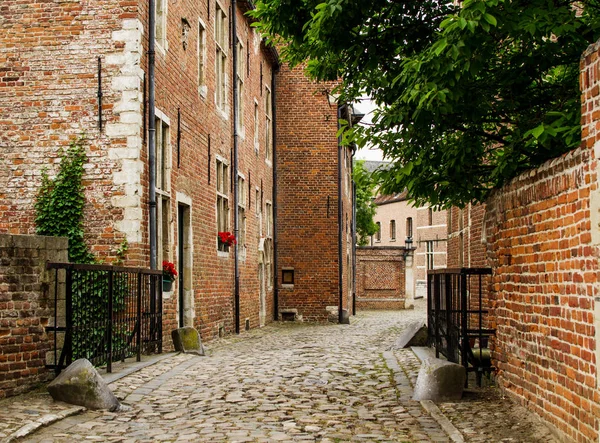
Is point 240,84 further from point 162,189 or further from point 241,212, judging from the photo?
point 162,189

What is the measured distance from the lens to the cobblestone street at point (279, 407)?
657 cm

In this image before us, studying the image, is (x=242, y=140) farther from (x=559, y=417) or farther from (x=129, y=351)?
(x=559, y=417)

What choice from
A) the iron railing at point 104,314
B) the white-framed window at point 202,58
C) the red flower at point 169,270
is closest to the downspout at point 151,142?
the red flower at point 169,270

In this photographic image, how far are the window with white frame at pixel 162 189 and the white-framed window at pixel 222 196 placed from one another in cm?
416

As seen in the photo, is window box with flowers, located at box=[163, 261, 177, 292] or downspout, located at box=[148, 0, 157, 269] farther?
window box with flowers, located at box=[163, 261, 177, 292]

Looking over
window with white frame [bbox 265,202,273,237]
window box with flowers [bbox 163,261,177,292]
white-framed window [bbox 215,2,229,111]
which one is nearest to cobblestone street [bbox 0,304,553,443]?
window box with flowers [bbox 163,261,177,292]

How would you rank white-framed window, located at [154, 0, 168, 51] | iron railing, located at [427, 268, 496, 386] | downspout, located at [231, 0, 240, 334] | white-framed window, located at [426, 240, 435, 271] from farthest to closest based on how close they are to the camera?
white-framed window, located at [426, 240, 435, 271] → downspout, located at [231, 0, 240, 334] → white-framed window, located at [154, 0, 168, 51] → iron railing, located at [427, 268, 496, 386]

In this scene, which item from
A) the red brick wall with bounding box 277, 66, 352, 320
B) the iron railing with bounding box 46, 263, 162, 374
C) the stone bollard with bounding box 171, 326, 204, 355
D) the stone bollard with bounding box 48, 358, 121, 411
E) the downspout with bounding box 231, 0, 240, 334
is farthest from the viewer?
the red brick wall with bounding box 277, 66, 352, 320

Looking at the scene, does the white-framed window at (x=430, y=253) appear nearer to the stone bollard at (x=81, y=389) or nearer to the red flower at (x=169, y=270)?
the red flower at (x=169, y=270)

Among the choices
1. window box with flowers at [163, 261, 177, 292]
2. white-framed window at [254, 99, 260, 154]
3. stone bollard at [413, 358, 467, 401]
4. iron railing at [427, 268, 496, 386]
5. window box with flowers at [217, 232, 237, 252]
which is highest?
white-framed window at [254, 99, 260, 154]

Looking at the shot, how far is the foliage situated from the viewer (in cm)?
1149

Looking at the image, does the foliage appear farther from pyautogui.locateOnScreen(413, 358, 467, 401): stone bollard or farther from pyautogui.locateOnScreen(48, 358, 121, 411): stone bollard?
pyautogui.locateOnScreen(413, 358, 467, 401): stone bollard

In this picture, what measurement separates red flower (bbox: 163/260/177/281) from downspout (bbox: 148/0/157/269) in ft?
1.65

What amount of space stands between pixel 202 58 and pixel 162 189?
4169mm
